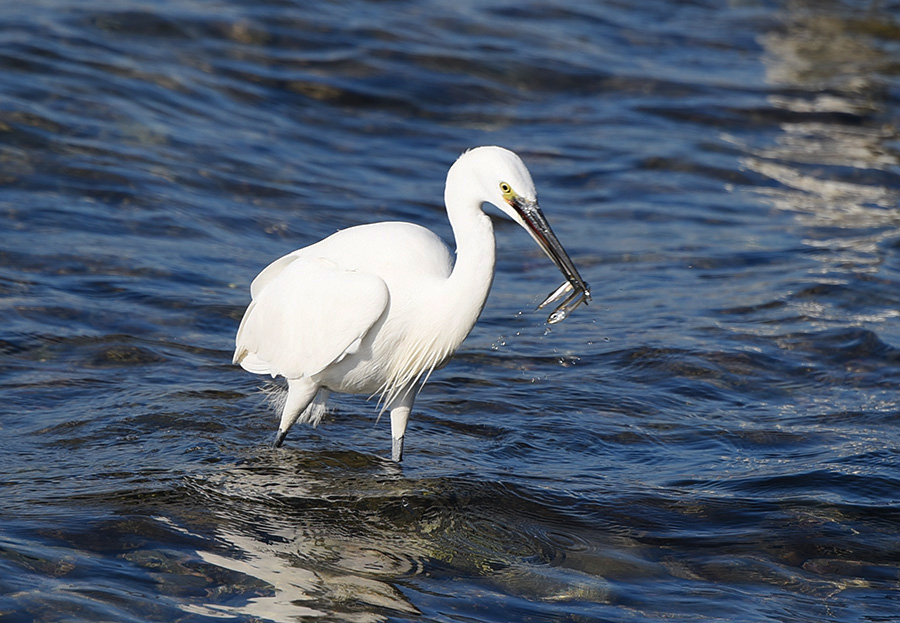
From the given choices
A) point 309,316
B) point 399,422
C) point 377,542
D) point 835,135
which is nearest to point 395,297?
point 309,316

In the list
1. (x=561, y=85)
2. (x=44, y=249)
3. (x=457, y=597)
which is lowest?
(x=457, y=597)

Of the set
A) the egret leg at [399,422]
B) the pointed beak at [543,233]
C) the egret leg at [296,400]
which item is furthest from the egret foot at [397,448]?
the pointed beak at [543,233]

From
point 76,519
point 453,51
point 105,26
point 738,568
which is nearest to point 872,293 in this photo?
point 738,568

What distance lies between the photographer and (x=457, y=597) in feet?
13.5

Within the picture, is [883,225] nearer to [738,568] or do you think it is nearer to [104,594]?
[738,568]

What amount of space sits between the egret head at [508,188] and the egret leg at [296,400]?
1264mm

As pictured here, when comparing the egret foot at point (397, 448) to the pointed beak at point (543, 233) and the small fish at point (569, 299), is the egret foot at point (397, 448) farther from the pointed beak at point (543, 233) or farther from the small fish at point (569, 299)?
the pointed beak at point (543, 233)

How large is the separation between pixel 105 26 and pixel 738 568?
9254 mm

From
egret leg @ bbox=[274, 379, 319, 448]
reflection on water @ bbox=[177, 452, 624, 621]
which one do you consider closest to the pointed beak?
reflection on water @ bbox=[177, 452, 624, 621]

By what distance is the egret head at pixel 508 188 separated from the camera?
4.27 m

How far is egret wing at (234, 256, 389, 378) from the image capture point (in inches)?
186

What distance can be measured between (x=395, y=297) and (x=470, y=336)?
231 cm

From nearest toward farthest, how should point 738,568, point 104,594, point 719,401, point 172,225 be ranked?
point 104,594 < point 738,568 < point 719,401 < point 172,225

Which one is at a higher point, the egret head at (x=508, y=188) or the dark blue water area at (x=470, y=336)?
the egret head at (x=508, y=188)
